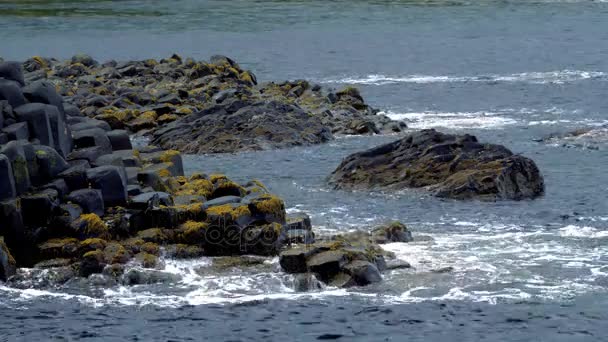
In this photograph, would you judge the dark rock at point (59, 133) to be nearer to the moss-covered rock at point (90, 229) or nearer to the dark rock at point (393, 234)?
the moss-covered rock at point (90, 229)

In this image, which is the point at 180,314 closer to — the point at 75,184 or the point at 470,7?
the point at 75,184

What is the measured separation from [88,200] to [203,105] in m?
28.2

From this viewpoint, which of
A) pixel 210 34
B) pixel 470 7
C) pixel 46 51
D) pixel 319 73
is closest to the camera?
pixel 319 73

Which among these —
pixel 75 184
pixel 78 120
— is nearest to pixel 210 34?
pixel 78 120

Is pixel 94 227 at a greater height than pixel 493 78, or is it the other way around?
pixel 94 227

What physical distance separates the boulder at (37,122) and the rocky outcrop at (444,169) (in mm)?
11869

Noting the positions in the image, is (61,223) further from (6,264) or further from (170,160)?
(170,160)

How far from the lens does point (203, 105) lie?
213 ft

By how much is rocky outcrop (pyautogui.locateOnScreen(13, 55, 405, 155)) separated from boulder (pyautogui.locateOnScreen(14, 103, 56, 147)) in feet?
4.79

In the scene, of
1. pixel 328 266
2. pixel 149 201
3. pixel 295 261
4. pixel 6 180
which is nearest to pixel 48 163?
pixel 6 180

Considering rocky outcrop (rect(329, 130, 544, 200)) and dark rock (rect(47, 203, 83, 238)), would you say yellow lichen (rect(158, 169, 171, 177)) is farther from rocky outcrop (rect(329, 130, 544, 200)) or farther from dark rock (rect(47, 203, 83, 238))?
rocky outcrop (rect(329, 130, 544, 200))

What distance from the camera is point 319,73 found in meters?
89.3

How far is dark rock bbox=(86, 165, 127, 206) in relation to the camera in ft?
124

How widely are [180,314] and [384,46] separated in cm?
7880
